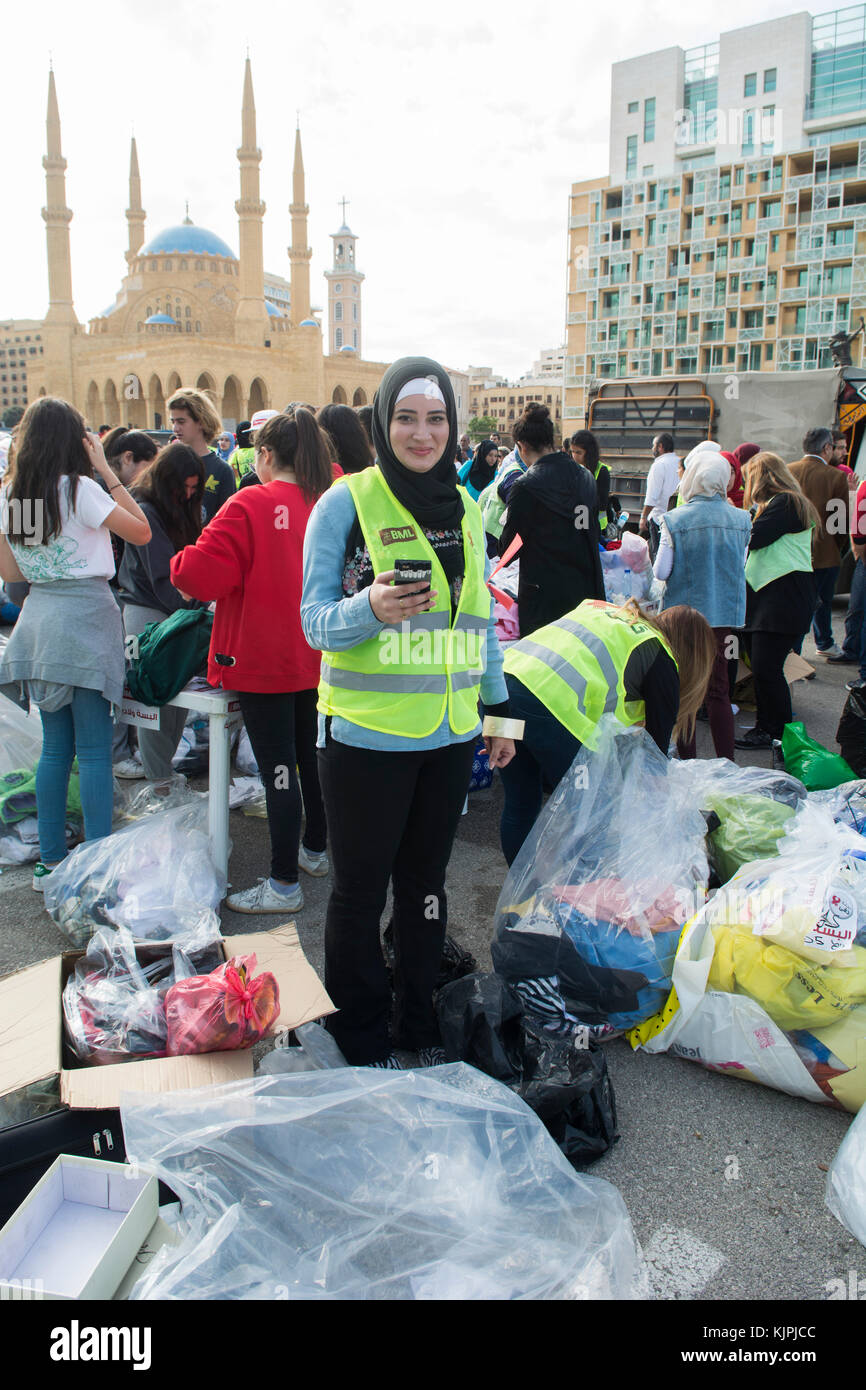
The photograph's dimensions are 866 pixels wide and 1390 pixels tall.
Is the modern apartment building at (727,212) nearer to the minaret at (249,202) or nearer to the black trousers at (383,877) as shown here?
the minaret at (249,202)

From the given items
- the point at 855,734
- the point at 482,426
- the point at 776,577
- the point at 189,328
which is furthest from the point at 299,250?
the point at 855,734

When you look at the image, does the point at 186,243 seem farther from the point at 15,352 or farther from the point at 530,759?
the point at 530,759

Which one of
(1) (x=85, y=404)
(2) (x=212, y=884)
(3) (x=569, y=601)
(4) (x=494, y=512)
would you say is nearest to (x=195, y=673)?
(2) (x=212, y=884)

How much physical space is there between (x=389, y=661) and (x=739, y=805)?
1.76 metres

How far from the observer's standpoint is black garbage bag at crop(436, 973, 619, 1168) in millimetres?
1997

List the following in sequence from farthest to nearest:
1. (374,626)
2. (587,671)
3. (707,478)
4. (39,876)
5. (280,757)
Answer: (707,478), (39,876), (280,757), (587,671), (374,626)

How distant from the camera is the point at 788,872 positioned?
8.02 feet

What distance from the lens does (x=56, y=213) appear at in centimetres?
4547

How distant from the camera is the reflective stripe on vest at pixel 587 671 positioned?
8.96 ft

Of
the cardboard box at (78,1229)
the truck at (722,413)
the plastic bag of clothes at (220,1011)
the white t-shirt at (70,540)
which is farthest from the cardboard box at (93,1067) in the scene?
the truck at (722,413)

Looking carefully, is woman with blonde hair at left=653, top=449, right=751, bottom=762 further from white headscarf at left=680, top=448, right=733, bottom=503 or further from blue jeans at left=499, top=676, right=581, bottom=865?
blue jeans at left=499, top=676, right=581, bottom=865

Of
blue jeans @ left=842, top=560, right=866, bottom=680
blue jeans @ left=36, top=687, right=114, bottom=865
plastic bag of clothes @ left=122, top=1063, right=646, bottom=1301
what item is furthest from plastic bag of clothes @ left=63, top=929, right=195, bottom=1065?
blue jeans @ left=842, top=560, right=866, bottom=680

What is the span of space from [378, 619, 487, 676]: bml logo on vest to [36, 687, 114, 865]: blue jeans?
160cm
